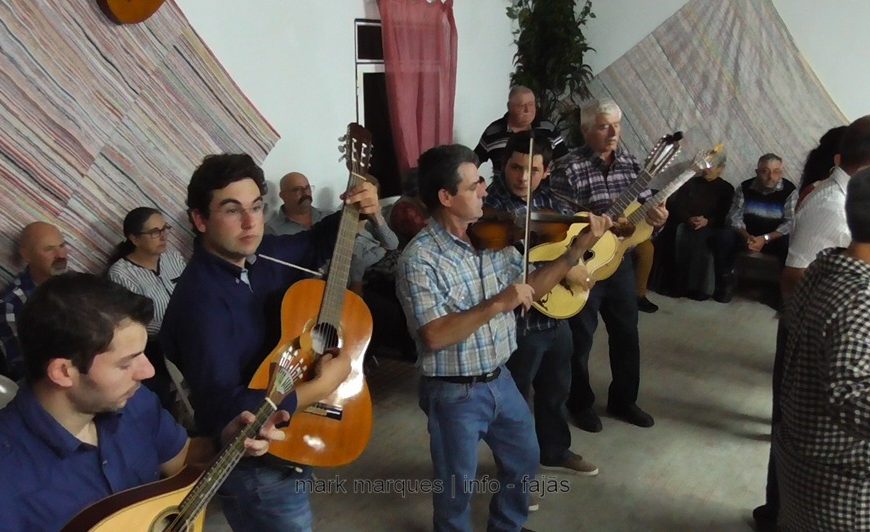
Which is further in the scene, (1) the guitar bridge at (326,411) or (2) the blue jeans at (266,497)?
(1) the guitar bridge at (326,411)

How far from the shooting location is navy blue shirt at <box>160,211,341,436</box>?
154cm

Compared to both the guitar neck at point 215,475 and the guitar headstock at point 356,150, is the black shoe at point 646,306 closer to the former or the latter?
the guitar headstock at point 356,150

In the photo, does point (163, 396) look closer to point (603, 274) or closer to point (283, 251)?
point (283, 251)

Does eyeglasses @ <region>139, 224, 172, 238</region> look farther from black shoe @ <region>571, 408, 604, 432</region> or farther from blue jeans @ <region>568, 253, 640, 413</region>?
black shoe @ <region>571, 408, 604, 432</region>

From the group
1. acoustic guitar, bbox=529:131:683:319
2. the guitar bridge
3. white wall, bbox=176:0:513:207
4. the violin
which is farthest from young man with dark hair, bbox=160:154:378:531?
white wall, bbox=176:0:513:207

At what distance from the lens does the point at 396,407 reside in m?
3.71

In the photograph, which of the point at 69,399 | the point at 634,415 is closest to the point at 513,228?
the point at 69,399

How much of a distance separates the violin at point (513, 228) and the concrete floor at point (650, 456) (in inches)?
42.8

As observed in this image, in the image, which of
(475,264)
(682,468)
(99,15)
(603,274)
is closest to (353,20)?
(99,15)

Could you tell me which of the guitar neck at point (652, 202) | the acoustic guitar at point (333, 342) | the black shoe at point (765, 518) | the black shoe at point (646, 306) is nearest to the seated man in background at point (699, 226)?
the black shoe at point (646, 306)

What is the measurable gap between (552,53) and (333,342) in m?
4.82

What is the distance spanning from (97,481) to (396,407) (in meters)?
2.55

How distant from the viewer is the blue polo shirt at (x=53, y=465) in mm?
1104

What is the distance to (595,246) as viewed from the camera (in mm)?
3062
